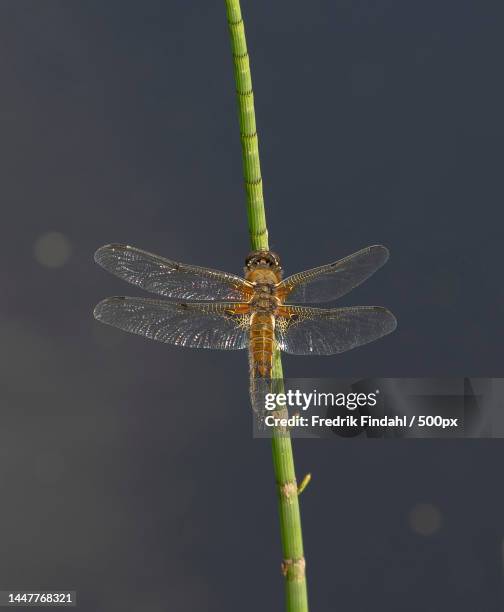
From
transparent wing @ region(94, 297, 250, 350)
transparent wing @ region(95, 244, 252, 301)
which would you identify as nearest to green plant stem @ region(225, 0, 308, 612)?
transparent wing @ region(94, 297, 250, 350)

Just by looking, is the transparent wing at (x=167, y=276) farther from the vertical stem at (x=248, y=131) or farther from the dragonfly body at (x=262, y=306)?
the vertical stem at (x=248, y=131)

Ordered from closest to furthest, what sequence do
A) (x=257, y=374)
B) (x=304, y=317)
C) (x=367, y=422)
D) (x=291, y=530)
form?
(x=291, y=530) < (x=257, y=374) < (x=367, y=422) < (x=304, y=317)

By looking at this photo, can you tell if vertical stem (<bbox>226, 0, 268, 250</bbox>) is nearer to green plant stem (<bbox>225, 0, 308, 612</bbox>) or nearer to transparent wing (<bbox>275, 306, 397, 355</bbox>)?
green plant stem (<bbox>225, 0, 308, 612</bbox>)

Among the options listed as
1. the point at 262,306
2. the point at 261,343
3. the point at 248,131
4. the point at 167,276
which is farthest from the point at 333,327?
the point at 248,131

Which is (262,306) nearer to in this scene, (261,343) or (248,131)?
(261,343)

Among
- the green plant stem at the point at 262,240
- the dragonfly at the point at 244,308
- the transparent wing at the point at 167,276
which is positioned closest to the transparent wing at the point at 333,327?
the dragonfly at the point at 244,308

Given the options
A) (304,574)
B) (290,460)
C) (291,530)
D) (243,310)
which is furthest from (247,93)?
(304,574)

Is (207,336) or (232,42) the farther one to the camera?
(207,336)

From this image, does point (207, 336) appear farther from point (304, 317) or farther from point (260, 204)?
point (260, 204)
